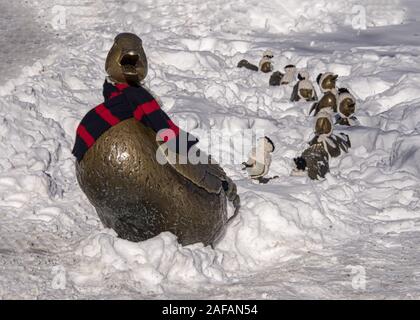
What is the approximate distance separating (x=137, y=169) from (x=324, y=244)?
1780mm

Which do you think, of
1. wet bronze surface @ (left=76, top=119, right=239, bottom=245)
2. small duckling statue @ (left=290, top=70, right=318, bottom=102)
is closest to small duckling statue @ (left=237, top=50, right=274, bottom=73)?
small duckling statue @ (left=290, top=70, right=318, bottom=102)

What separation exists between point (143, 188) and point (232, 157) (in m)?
3.03

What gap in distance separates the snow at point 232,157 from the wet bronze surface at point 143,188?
0.48 ft

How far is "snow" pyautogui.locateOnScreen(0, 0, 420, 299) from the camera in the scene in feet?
16.9

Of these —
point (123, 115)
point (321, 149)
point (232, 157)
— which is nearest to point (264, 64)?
point (232, 157)

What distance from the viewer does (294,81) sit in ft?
34.1

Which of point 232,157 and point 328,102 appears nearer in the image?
point 232,157

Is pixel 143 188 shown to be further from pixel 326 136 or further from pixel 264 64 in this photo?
pixel 264 64

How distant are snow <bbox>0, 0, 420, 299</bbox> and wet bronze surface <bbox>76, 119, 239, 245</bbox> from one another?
145 mm

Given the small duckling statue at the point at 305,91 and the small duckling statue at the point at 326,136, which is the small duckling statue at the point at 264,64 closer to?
the small duckling statue at the point at 305,91

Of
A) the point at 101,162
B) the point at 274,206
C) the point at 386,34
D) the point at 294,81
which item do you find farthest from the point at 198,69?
the point at 101,162

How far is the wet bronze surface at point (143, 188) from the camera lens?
5051mm

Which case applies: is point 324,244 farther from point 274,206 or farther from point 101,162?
point 101,162

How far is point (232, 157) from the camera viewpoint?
26.3 ft
